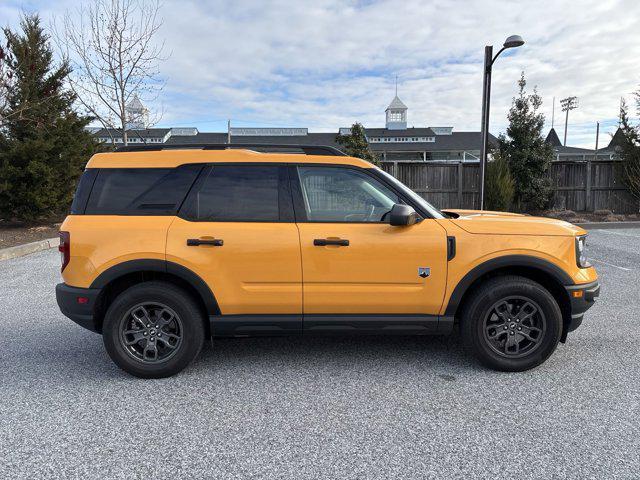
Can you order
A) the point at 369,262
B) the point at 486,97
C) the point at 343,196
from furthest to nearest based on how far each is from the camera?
the point at 486,97 → the point at 343,196 → the point at 369,262

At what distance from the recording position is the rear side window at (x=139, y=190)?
12.2 ft

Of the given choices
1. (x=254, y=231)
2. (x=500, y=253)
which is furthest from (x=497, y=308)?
(x=254, y=231)

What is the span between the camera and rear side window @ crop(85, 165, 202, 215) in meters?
3.73

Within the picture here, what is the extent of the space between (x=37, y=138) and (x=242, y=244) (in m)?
12.2

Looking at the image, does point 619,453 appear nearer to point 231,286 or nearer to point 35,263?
point 231,286

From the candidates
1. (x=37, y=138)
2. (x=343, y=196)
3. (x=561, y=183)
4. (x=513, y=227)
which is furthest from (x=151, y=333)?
(x=561, y=183)

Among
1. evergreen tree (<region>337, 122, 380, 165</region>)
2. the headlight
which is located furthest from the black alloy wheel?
evergreen tree (<region>337, 122, 380, 165</region>)

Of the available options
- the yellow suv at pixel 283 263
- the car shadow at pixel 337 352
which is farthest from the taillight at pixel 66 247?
the car shadow at pixel 337 352

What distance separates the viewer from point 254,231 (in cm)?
364

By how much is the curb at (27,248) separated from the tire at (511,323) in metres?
9.58

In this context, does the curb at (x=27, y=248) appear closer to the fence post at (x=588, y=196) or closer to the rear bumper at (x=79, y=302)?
the rear bumper at (x=79, y=302)

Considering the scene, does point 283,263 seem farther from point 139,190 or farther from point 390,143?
point 390,143

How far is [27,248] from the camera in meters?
10.3

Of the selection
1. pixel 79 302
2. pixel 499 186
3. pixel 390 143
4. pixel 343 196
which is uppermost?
pixel 390 143
